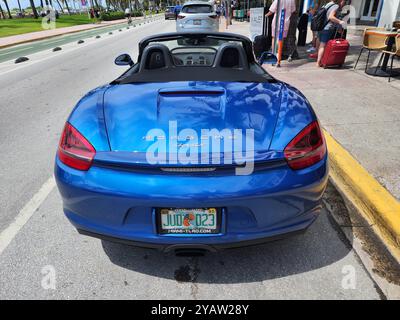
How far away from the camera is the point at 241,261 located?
231cm

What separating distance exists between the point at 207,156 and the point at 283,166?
17.8 inches

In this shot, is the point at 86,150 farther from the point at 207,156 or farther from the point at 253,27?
the point at 253,27

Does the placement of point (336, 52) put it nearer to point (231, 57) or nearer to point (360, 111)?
point (360, 111)

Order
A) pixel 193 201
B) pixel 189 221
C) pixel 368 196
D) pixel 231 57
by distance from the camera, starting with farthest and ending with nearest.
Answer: pixel 231 57 → pixel 368 196 → pixel 189 221 → pixel 193 201

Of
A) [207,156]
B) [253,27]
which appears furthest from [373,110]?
Answer: [253,27]

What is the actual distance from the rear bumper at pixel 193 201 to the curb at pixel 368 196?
0.86 metres

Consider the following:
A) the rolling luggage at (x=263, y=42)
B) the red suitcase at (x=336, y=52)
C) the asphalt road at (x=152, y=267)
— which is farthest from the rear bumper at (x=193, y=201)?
the rolling luggage at (x=263, y=42)

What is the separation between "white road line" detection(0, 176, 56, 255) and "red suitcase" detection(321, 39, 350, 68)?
23.9ft

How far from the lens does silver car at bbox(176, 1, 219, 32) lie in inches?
588

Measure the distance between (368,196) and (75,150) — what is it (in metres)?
2.40

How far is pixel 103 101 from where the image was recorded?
7.47 feet

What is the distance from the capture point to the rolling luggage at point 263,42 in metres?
9.80

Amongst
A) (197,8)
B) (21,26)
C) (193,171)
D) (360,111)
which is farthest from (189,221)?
(21,26)

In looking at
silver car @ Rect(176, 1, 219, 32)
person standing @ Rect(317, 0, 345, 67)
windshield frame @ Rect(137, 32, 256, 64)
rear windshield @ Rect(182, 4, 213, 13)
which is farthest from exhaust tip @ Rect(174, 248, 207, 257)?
rear windshield @ Rect(182, 4, 213, 13)
